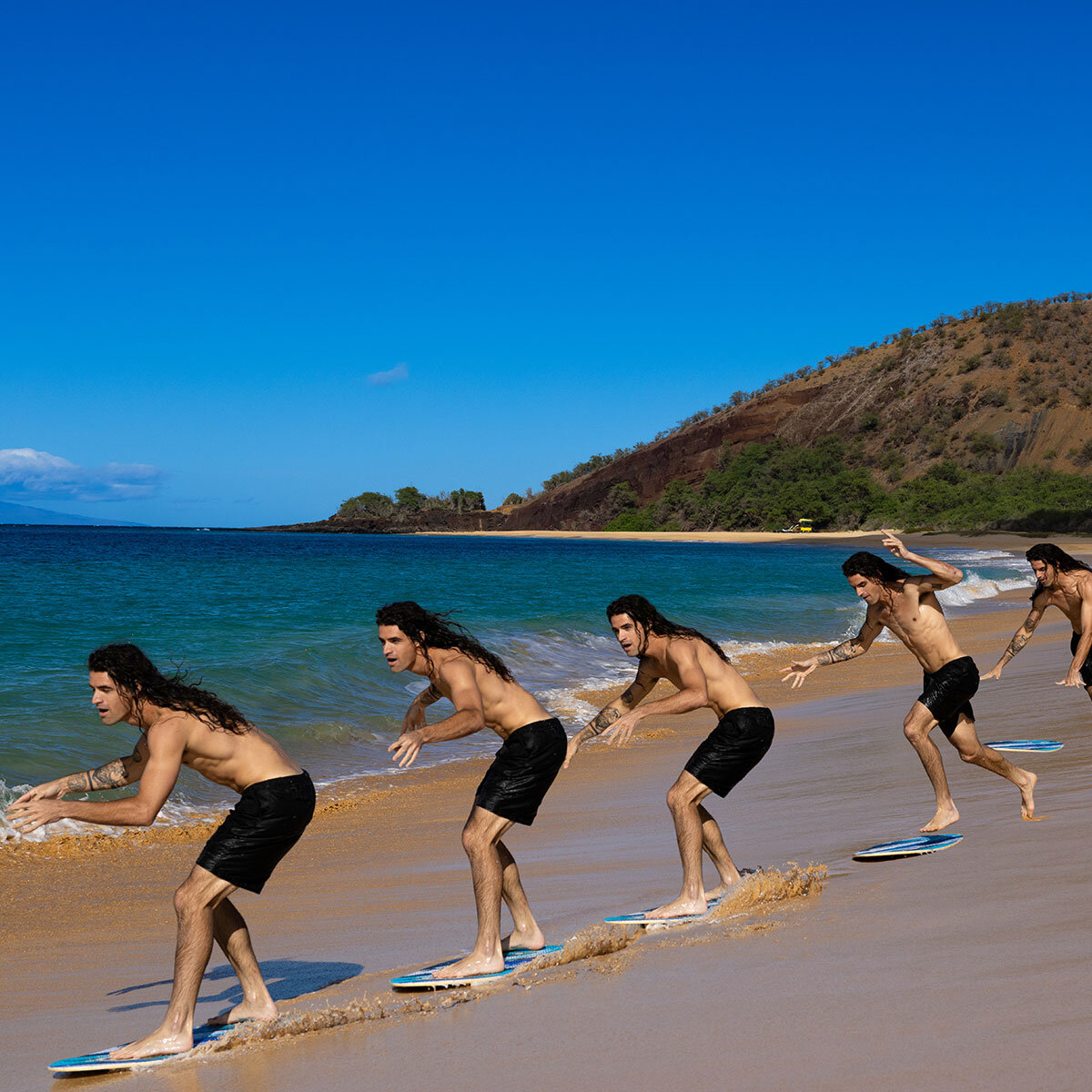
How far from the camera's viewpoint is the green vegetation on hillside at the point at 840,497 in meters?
92.0

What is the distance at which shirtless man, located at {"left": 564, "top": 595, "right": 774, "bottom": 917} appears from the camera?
5652mm

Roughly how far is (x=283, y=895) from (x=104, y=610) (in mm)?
25275

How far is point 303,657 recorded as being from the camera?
63.6ft

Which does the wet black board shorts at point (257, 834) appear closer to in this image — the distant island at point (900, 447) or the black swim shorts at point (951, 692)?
the black swim shorts at point (951, 692)

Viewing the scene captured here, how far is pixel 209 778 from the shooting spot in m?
4.46

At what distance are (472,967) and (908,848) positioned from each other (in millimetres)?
2790

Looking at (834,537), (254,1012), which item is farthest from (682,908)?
(834,537)

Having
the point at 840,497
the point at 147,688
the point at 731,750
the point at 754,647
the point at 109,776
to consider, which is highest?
the point at 840,497

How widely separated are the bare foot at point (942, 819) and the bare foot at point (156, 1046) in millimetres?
4536

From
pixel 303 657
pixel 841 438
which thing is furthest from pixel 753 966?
pixel 841 438

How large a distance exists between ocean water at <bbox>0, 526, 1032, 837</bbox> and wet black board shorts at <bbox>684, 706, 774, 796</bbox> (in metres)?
5.91

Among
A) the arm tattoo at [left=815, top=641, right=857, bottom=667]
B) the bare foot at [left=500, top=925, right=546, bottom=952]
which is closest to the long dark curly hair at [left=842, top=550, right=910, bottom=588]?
the arm tattoo at [left=815, top=641, right=857, bottom=667]

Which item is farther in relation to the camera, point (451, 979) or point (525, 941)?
point (525, 941)

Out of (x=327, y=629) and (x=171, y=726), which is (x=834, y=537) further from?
(x=171, y=726)
